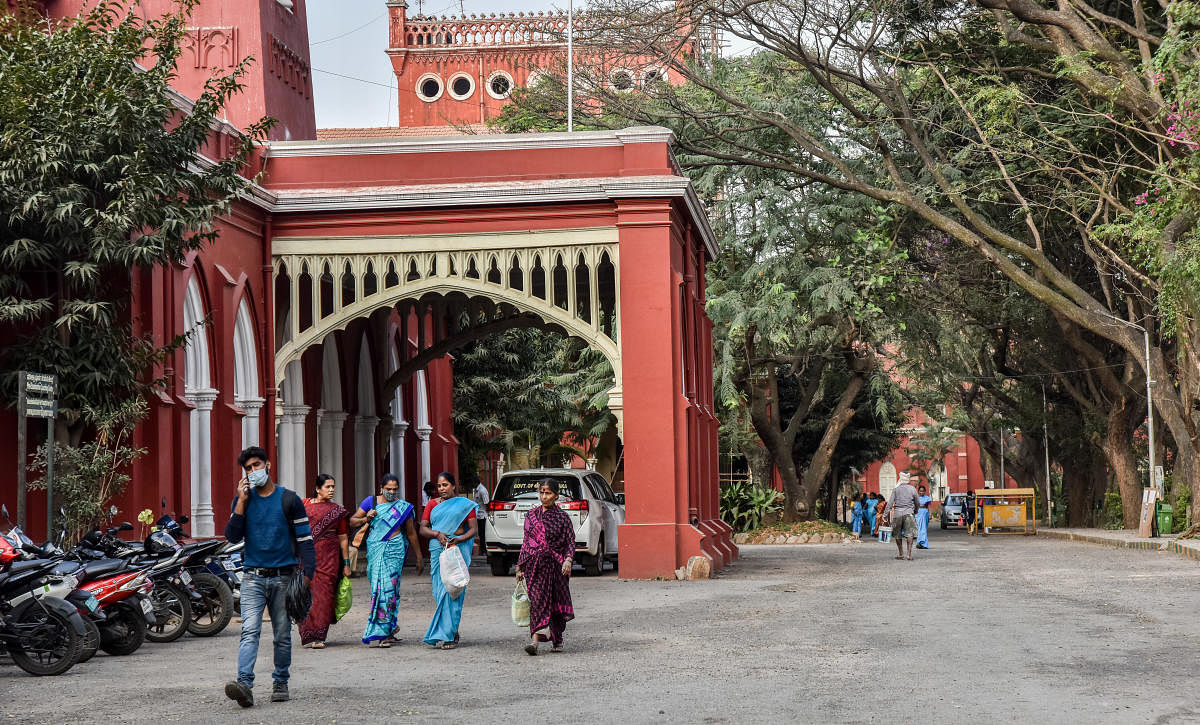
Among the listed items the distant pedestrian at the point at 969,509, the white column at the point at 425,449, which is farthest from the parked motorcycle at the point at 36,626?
the distant pedestrian at the point at 969,509

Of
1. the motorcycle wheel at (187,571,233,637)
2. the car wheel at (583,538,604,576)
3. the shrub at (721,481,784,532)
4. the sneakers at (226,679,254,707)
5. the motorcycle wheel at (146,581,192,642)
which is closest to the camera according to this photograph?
the sneakers at (226,679,254,707)

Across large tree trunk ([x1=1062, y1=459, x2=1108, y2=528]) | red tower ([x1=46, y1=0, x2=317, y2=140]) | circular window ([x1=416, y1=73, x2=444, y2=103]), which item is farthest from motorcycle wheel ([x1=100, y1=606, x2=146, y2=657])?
circular window ([x1=416, y1=73, x2=444, y2=103])

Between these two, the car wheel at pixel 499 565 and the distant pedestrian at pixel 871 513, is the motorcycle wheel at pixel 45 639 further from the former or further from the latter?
the distant pedestrian at pixel 871 513

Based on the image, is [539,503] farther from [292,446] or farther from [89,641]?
[89,641]

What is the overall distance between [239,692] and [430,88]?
58325 millimetres

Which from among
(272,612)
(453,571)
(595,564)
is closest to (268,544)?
(272,612)

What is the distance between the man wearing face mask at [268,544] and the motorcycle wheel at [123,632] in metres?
3.31

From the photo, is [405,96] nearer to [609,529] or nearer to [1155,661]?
[609,529]

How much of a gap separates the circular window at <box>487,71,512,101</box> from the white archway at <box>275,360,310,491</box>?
136 ft

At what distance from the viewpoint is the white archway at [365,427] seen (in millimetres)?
28469

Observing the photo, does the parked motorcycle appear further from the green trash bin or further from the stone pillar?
the green trash bin

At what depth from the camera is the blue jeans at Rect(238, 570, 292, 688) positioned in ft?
30.8

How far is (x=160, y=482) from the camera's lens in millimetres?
17594

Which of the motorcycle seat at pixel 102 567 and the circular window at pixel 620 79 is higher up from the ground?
the circular window at pixel 620 79
